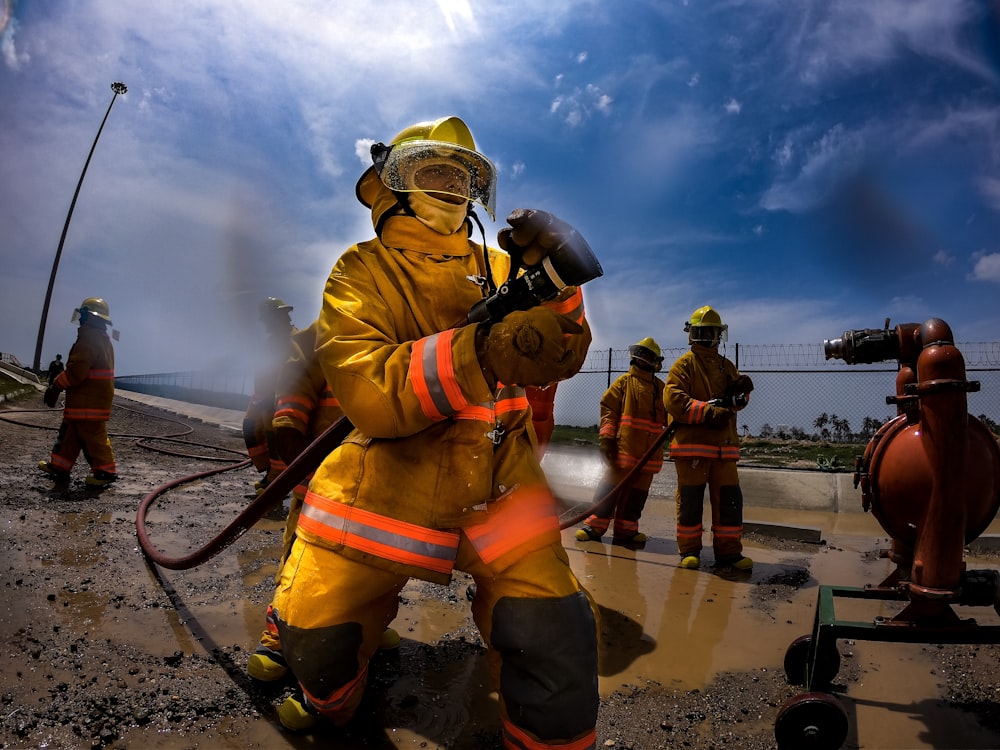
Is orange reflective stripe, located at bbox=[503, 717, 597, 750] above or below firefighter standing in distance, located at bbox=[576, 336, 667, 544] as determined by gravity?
below

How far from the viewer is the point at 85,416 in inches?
267

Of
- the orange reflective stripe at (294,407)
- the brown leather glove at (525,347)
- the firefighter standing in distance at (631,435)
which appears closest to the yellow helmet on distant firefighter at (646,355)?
the firefighter standing in distance at (631,435)

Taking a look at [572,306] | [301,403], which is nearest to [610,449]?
[301,403]

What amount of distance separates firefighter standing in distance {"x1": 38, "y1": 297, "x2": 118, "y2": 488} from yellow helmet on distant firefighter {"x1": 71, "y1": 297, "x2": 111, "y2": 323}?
21 centimetres

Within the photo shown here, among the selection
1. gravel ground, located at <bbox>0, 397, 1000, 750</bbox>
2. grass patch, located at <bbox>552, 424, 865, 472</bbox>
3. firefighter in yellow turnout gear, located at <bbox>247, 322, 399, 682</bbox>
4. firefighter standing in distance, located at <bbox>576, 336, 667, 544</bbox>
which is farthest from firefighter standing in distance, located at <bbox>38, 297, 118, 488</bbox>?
grass patch, located at <bbox>552, 424, 865, 472</bbox>

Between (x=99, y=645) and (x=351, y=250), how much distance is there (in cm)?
241

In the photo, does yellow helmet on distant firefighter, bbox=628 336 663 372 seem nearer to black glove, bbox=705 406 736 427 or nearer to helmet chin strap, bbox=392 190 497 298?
black glove, bbox=705 406 736 427

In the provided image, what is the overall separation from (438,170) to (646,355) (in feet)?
16.2

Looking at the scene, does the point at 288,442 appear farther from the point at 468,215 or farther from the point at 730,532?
the point at 730,532

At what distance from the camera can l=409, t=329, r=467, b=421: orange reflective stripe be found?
5.26 feet

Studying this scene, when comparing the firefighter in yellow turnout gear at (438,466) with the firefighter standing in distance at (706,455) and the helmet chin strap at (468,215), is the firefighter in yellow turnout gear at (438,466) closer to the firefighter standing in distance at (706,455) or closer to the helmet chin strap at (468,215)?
the helmet chin strap at (468,215)

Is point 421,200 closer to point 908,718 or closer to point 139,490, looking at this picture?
point 908,718

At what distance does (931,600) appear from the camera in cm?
233

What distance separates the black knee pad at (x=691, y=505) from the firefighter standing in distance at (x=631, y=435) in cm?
73
